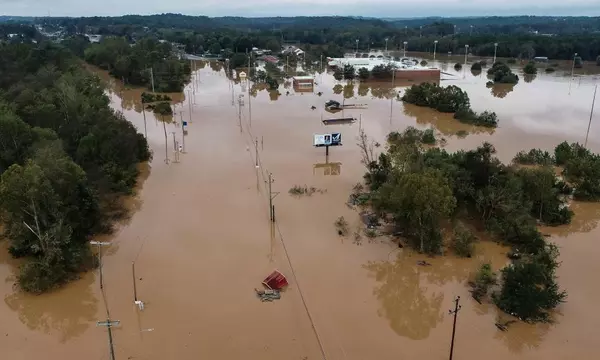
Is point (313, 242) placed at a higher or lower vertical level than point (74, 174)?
lower

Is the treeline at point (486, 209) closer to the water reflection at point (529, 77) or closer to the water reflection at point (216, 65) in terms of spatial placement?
the water reflection at point (529, 77)

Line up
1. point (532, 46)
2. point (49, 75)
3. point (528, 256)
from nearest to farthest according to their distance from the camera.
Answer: point (528, 256)
point (49, 75)
point (532, 46)

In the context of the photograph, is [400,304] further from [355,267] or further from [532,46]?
[532,46]

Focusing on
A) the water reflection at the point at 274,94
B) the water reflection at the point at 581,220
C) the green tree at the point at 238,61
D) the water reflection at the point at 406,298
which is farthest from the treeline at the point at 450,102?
the green tree at the point at 238,61

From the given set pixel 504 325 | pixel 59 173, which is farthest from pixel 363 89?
pixel 504 325

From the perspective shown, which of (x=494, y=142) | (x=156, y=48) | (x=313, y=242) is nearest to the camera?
(x=313, y=242)

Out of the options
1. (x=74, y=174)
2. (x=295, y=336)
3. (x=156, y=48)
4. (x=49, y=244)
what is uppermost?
(x=156, y=48)

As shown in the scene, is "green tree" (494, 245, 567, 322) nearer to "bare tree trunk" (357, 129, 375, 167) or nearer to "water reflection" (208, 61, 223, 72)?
"bare tree trunk" (357, 129, 375, 167)

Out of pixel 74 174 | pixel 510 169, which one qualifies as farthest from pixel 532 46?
pixel 74 174
